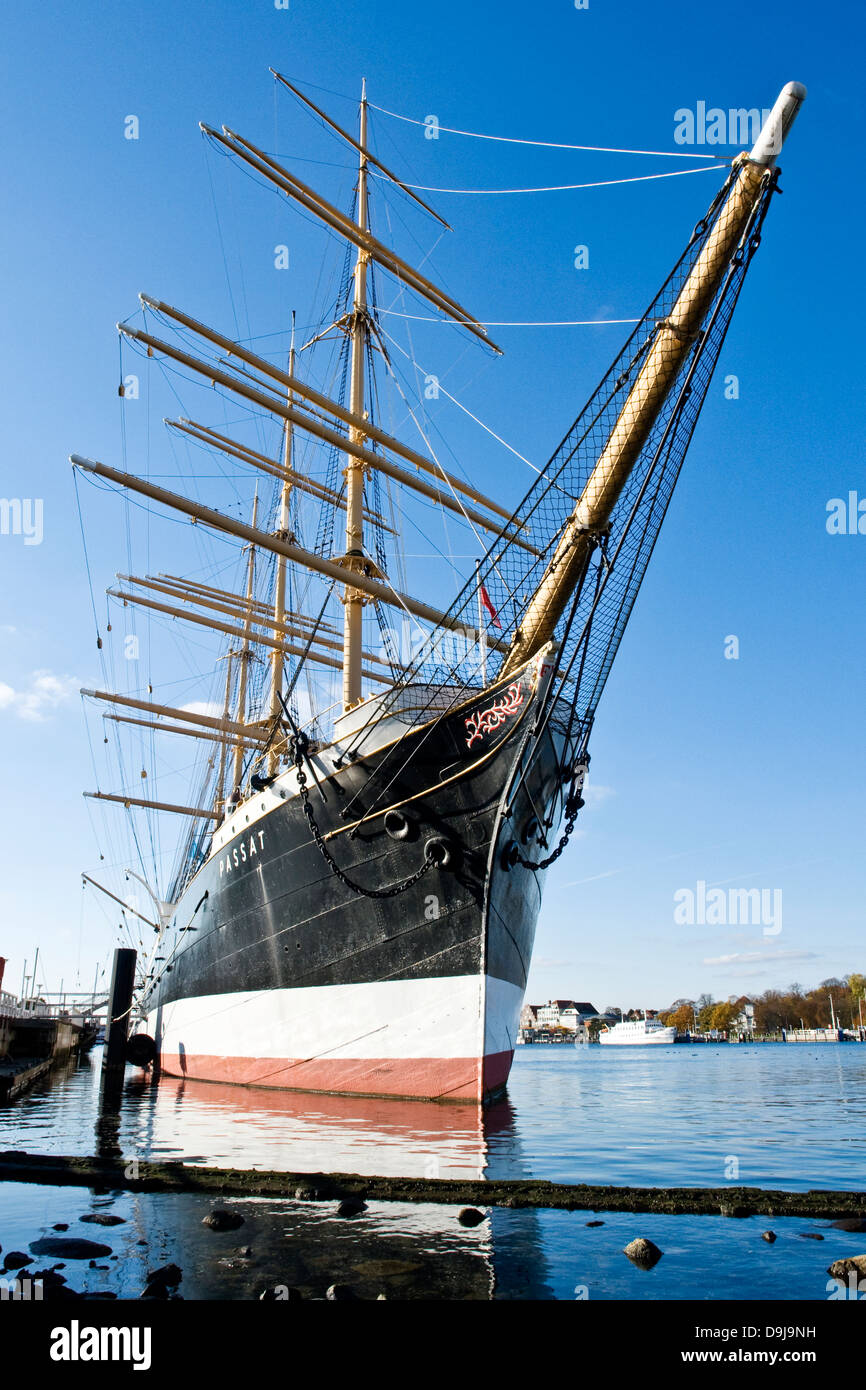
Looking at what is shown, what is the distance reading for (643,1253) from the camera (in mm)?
5336

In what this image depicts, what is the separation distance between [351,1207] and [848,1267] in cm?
355

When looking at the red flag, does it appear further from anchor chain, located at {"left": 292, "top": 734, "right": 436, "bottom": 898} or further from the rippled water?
the rippled water

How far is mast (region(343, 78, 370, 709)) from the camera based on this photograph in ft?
64.7

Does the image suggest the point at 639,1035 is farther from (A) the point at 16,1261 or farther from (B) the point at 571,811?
(A) the point at 16,1261

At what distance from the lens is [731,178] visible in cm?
973

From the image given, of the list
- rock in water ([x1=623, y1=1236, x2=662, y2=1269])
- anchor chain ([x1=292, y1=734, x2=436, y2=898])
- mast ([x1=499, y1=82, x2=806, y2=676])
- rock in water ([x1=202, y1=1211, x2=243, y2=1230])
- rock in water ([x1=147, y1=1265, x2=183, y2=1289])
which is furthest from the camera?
anchor chain ([x1=292, y1=734, x2=436, y2=898])

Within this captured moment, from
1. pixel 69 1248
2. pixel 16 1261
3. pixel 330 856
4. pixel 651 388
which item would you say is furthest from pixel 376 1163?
pixel 651 388

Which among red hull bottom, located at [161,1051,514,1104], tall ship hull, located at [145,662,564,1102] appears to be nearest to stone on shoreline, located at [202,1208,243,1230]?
tall ship hull, located at [145,662,564,1102]

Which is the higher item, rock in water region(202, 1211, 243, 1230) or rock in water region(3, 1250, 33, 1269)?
rock in water region(3, 1250, 33, 1269)

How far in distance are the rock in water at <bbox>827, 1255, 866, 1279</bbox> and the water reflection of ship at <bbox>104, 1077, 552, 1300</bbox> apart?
5.65 feet

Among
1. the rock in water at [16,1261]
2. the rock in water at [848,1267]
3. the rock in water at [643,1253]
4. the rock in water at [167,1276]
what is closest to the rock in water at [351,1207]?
the rock in water at [167,1276]

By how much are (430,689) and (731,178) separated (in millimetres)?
8420
